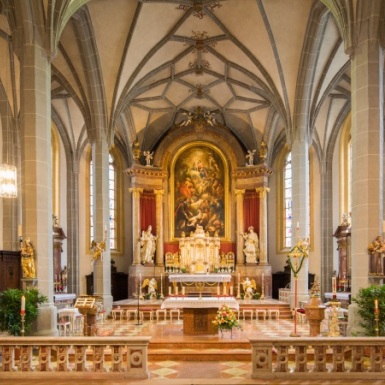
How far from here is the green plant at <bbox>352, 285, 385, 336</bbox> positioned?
1080cm

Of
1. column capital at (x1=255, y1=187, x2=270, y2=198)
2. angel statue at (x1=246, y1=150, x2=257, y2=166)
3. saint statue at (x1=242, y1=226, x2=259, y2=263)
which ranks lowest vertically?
saint statue at (x1=242, y1=226, x2=259, y2=263)

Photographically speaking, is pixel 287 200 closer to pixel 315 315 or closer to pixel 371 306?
pixel 315 315

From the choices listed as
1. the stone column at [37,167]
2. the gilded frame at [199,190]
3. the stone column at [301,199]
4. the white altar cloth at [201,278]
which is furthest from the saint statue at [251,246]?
the stone column at [37,167]

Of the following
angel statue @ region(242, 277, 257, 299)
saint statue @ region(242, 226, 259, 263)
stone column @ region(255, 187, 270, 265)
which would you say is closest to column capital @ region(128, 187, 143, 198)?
saint statue @ region(242, 226, 259, 263)

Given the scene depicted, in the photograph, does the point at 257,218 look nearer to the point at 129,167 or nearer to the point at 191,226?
the point at 191,226

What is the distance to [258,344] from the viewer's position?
8.52 m

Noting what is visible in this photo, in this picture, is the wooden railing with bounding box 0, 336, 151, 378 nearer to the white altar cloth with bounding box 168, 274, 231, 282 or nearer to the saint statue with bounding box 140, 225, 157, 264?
the white altar cloth with bounding box 168, 274, 231, 282

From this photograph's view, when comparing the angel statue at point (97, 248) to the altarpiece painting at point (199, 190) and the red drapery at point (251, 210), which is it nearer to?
the altarpiece painting at point (199, 190)

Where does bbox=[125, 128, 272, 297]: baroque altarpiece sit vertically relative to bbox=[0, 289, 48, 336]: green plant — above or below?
above

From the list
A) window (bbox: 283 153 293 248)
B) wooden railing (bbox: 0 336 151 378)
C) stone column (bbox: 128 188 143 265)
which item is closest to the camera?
wooden railing (bbox: 0 336 151 378)

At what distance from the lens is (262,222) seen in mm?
26938

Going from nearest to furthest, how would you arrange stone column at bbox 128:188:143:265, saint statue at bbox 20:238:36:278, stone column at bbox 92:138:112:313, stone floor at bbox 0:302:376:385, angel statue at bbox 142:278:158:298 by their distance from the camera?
Answer: stone floor at bbox 0:302:376:385, saint statue at bbox 20:238:36:278, stone column at bbox 92:138:112:313, angel statue at bbox 142:278:158:298, stone column at bbox 128:188:143:265

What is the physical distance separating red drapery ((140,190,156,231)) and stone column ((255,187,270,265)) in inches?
210

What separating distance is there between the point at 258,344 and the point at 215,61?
16.2 metres
